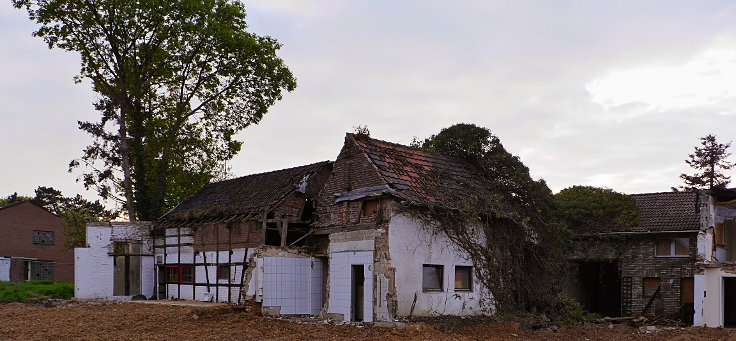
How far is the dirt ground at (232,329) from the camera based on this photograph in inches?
728

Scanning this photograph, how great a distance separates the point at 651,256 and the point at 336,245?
1570 centimetres

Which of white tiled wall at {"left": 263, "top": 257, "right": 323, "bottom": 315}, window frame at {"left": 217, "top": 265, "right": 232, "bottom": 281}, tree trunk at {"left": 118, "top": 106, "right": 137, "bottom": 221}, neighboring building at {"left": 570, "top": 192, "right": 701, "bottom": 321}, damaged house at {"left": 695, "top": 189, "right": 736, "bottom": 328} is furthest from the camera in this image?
tree trunk at {"left": 118, "top": 106, "right": 137, "bottom": 221}

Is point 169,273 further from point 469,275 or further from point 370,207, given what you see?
point 469,275

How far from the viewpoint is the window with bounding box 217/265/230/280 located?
26755 millimetres

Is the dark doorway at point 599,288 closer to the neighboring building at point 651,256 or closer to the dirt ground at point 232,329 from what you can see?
the neighboring building at point 651,256

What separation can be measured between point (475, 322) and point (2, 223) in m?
39.7

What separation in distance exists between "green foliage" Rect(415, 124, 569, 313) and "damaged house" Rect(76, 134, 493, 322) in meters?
0.55

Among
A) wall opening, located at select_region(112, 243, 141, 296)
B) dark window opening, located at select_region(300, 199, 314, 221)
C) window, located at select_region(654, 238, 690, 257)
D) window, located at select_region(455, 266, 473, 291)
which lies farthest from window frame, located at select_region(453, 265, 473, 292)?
wall opening, located at select_region(112, 243, 141, 296)

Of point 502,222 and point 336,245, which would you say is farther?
point 502,222

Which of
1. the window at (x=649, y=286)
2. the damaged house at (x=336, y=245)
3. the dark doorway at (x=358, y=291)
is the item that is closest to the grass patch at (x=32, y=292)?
the damaged house at (x=336, y=245)

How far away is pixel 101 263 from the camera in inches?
1215

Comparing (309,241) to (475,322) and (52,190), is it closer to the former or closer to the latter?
(475,322)

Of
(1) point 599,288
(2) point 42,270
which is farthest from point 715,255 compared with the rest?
(2) point 42,270

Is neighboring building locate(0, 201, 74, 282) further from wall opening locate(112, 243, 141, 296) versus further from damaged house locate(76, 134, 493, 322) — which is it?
damaged house locate(76, 134, 493, 322)
